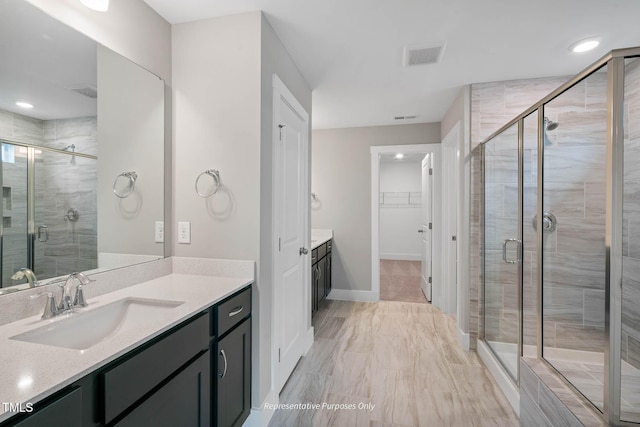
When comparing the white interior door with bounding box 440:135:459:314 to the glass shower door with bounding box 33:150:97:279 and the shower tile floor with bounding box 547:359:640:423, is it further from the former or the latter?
the glass shower door with bounding box 33:150:97:279

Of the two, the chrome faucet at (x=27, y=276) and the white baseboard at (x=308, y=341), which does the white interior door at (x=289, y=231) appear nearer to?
the white baseboard at (x=308, y=341)

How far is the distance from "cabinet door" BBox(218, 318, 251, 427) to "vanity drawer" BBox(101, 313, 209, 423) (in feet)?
0.55

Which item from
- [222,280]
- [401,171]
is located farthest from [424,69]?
[401,171]

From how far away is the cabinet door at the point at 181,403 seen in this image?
917mm

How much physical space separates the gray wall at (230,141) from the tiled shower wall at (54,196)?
0.47m

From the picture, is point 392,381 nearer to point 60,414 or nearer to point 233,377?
point 233,377

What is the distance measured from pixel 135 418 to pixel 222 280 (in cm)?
78

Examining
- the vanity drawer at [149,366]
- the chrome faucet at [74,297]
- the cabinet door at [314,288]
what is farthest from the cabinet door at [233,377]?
the cabinet door at [314,288]

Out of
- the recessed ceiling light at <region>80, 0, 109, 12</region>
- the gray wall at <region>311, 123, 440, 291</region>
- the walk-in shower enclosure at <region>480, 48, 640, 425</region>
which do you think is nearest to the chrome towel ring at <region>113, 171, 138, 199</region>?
the recessed ceiling light at <region>80, 0, 109, 12</region>

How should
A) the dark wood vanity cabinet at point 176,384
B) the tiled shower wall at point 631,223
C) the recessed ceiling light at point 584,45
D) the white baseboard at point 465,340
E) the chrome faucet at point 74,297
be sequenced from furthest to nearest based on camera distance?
the white baseboard at point 465,340, the recessed ceiling light at point 584,45, the tiled shower wall at point 631,223, the chrome faucet at point 74,297, the dark wood vanity cabinet at point 176,384

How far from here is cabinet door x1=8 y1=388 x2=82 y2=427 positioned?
63 centimetres

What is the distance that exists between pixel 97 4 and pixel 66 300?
1.33 m

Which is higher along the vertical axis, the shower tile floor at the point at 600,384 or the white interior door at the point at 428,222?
the white interior door at the point at 428,222

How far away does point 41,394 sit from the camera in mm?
645
